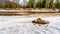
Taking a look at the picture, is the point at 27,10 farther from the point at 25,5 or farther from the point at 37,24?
the point at 37,24

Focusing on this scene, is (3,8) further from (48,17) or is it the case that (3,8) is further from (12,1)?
(48,17)

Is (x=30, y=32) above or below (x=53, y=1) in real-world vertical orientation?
below

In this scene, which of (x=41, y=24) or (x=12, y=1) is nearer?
(x=41, y=24)

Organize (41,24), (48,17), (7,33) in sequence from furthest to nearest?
(48,17) < (41,24) < (7,33)

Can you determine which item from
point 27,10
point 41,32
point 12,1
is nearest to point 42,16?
point 27,10

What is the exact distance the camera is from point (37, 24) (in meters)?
1.11

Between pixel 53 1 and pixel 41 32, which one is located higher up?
pixel 53 1

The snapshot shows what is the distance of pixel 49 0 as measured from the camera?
1438mm

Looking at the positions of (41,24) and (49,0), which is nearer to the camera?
(41,24)

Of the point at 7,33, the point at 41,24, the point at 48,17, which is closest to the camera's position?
the point at 7,33

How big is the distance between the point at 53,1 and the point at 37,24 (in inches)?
19.6

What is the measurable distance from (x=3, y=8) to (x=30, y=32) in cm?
67

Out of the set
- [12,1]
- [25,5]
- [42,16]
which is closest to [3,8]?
[12,1]

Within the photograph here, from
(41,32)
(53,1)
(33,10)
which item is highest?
(53,1)
